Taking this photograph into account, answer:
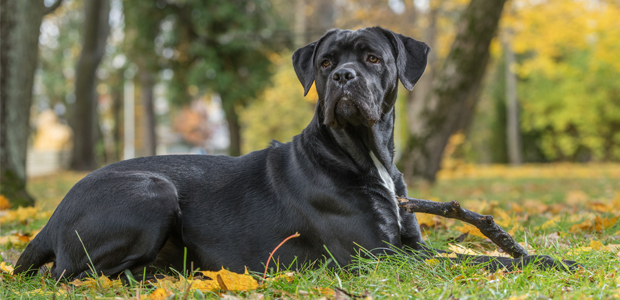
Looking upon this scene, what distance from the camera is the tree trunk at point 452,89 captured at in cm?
887

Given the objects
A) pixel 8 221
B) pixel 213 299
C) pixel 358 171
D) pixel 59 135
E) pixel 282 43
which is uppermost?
pixel 282 43

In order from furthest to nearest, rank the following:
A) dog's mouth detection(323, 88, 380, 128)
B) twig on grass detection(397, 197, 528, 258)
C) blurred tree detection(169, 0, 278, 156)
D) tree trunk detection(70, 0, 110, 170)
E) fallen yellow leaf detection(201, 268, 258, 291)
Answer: tree trunk detection(70, 0, 110, 170) → blurred tree detection(169, 0, 278, 156) → dog's mouth detection(323, 88, 380, 128) → twig on grass detection(397, 197, 528, 258) → fallen yellow leaf detection(201, 268, 258, 291)

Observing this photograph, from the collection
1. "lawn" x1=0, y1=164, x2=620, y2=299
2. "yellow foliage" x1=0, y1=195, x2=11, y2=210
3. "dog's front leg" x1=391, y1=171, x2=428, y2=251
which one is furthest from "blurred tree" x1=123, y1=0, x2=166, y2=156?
"dog's front leg" x1=391, y1=171, x2=428, y2=251

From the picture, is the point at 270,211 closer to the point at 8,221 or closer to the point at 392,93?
the point at 392,93

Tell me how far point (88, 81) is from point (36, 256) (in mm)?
16769

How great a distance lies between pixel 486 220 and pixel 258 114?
A: 2263 cm

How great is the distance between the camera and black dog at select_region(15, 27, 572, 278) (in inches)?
110

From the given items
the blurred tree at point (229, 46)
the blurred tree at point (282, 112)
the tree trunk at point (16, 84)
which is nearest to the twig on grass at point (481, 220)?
the tree trunk at point (16, 84)

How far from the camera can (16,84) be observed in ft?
19.5

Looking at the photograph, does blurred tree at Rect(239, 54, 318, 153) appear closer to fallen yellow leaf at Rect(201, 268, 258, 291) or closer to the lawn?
the lawn

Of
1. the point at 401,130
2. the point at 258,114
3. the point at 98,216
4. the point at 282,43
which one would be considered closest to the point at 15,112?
the point at 98,216

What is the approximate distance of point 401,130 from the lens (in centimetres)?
3034

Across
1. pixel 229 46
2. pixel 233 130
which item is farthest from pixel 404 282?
pixel 233 130

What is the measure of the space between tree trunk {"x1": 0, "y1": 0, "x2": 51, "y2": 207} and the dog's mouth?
15.5 feet
